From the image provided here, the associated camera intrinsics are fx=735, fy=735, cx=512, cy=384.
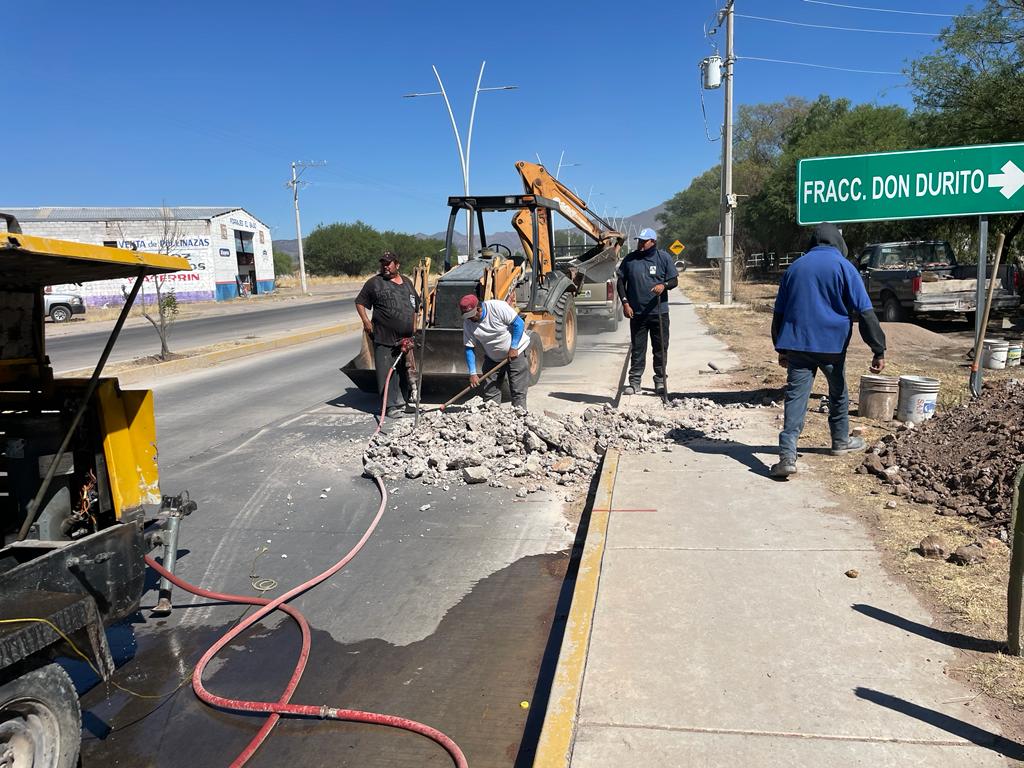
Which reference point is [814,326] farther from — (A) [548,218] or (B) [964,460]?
(A) [548,218]

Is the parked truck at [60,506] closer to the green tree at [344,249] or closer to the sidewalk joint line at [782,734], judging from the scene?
the sidewalk joint line at [782,734]

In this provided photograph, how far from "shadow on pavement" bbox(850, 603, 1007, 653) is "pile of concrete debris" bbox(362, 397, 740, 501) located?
9.07 ft

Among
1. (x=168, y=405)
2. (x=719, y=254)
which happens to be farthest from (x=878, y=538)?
(x=719, y=254)

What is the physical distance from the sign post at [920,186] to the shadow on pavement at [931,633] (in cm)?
498

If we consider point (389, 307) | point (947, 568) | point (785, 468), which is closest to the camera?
point (947, 568)

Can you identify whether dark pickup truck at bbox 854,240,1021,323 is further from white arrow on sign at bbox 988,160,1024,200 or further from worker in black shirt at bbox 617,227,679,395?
worker in black shirt at bbox 617,227,679,395

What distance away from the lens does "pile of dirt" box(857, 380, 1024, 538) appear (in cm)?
471

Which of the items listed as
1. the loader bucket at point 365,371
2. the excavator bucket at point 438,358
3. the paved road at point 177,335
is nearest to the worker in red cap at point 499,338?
the excavator bucket at point 438,358

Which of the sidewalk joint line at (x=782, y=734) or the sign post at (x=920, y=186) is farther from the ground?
the sign post at (x=920, y=186)

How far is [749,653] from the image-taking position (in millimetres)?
3252

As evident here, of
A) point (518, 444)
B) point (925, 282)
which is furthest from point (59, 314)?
point (925, 282)

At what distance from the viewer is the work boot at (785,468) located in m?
5.55

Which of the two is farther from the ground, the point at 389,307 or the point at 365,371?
the point at 389,307

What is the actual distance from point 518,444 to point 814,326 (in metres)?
2.78
